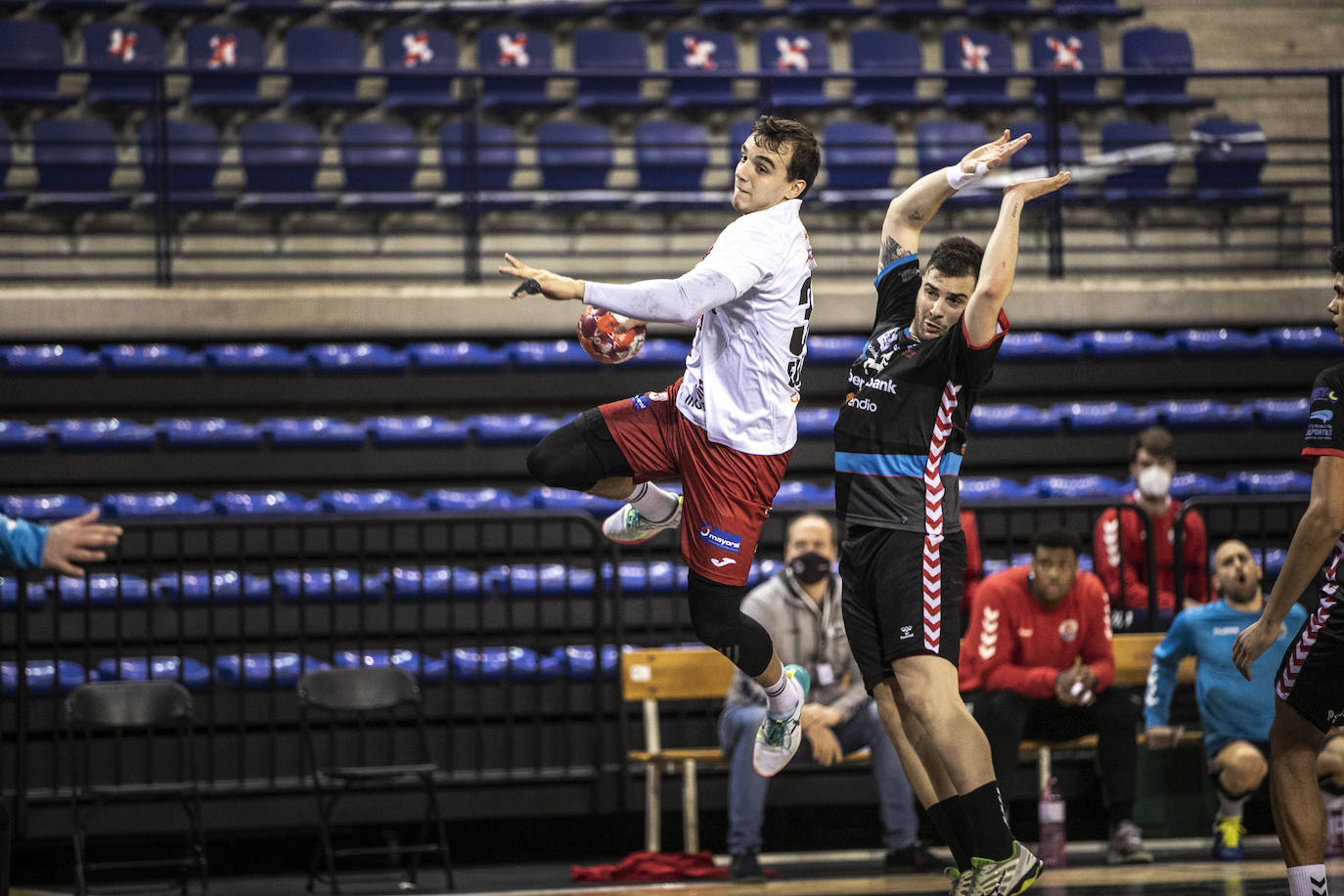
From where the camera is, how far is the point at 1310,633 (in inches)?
176

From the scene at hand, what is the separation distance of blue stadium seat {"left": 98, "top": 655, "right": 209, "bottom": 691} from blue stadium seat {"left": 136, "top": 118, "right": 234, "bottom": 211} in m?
4.54

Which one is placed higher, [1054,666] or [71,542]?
[71,542]

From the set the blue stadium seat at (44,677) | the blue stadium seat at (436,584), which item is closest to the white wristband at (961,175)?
the blue stadium seat at (436,584)

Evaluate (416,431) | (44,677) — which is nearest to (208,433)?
(416,431)

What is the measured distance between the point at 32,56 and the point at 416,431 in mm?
5591

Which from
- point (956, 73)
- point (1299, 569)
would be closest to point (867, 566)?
point (1299, 569)

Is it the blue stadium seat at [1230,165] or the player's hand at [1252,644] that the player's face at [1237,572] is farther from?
the blue stadium seat at [1230,165]

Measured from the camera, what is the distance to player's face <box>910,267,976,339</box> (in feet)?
15.8

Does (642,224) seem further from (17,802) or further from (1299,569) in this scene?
(1299,569)

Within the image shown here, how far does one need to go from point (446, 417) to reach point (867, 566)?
20.8 ft

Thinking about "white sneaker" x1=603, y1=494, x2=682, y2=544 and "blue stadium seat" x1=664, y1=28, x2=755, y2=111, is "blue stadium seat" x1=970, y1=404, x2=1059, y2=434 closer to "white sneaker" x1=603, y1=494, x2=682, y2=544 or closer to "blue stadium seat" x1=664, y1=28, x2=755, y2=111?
"blue stadium seat" x1=664, y1=28, x2=755, y2=111

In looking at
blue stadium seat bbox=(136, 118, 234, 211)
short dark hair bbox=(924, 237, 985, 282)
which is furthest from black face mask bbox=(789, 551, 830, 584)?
blue stadium seat bbox=(136, 118, 234, 211)

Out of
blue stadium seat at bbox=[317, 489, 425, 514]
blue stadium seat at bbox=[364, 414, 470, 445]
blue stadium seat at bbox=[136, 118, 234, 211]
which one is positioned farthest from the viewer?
blue stadium seat at bbox=[136, 118, 234, 211]

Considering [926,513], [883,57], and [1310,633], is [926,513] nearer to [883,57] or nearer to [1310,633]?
[1310,633]
